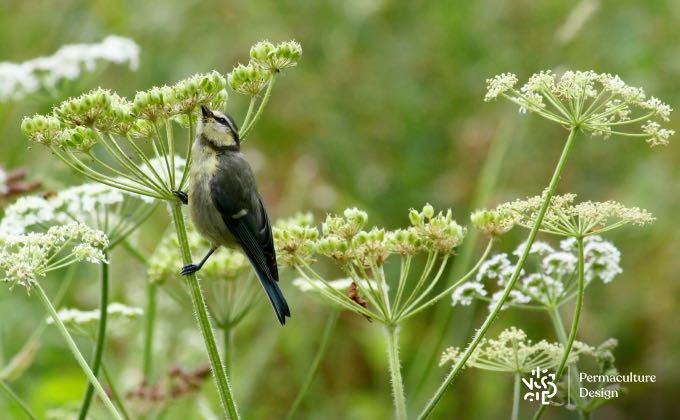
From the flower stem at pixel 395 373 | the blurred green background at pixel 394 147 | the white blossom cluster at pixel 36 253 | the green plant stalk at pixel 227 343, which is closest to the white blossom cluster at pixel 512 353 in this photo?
the flower stem at pixel 395 373

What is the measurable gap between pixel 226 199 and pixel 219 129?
0.31 metres

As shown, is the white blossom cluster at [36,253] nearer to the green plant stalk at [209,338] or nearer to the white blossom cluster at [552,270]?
the green plant stalk at [209,338]

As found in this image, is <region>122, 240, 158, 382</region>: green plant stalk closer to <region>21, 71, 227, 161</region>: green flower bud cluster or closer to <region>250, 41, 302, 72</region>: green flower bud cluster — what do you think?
<region>21, 71, 227, 161</region>: green flower bud cluster

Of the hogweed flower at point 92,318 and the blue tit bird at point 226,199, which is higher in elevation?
the blue tit bird at point 226,199

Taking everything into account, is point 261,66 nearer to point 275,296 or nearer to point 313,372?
point 275,296

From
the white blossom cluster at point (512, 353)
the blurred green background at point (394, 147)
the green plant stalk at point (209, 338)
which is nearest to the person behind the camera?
the green plant stalk at point (209, 338)

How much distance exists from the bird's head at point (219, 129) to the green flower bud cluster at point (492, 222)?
120 centimetres

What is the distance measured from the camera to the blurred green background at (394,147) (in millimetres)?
6422

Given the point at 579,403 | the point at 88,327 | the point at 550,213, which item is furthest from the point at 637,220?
the point at 88,327

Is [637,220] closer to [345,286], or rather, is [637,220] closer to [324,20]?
[345,286]

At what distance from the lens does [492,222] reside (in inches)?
127

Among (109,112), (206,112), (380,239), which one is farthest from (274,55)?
(380,239)

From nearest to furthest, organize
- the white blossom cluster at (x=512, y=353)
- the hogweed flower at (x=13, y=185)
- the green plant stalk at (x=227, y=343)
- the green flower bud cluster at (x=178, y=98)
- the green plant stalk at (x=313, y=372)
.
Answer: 1. the green flower bud cluster at (x=178, y=98)
2. the white blossom cluster at (x=512, y=353)
3. the green plant stalk at (x=313, y=372)
4. the green plant stalk at (x=227, y=343)
5. the hogweed flower at (x=13, y=185)

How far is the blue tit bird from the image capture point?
11.8ft
